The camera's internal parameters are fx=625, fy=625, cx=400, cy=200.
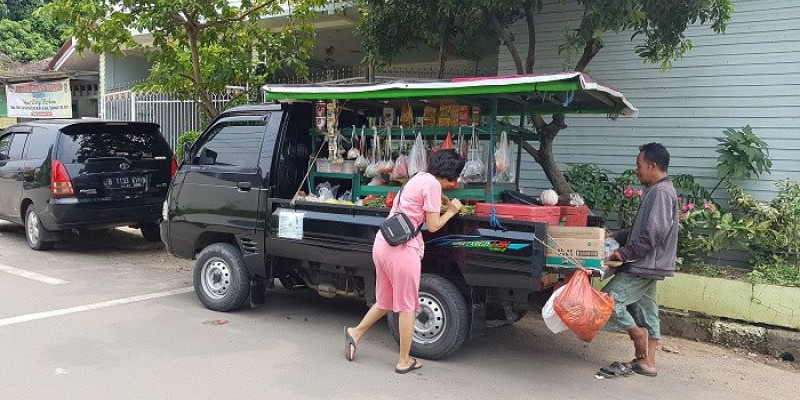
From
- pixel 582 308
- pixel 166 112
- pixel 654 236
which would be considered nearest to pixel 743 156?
pixel 654 236

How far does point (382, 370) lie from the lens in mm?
4516

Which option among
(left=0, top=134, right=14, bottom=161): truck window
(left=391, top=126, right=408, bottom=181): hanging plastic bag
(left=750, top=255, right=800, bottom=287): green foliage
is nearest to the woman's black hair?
(left=391, top=126, right=408, bottom=181): hanging plastic bag

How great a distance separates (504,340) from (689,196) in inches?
121

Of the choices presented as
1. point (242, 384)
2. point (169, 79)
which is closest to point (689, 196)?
point (242, 384)

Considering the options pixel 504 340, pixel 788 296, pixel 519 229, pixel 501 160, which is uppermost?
pixel 501 160

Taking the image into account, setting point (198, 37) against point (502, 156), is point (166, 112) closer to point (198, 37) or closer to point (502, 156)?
point (198, 37)

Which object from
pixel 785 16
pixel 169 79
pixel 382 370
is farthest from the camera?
pixel 169 79

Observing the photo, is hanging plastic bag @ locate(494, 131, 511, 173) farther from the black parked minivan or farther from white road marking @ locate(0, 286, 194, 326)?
the black parked minivan

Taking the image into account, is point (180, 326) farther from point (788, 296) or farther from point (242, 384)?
point (788, 296)

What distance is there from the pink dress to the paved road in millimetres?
580

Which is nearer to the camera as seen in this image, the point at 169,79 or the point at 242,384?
the point at 242,384

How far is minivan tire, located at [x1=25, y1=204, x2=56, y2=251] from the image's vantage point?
853 centimetres

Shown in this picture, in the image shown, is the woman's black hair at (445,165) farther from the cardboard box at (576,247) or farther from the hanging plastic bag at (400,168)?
the cardboard box at (576,247)

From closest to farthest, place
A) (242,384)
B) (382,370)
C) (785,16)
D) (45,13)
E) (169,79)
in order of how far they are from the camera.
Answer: (242,384) → (382,370) → (785,16) → (45,13) → (169,79)
